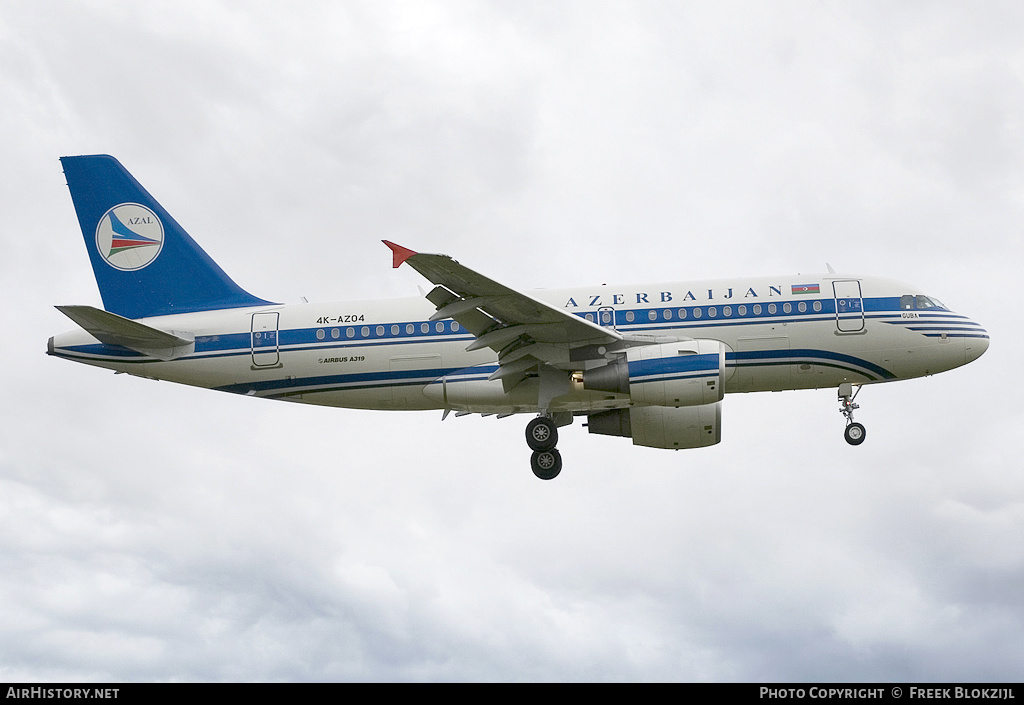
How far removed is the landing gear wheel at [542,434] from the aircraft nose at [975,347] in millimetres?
11290

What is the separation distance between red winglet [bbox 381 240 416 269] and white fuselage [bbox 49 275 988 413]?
5.78 metres

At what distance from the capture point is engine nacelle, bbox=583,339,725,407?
2916 centimetres

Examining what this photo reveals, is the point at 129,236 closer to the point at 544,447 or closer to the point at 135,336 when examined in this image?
the point at 135,336

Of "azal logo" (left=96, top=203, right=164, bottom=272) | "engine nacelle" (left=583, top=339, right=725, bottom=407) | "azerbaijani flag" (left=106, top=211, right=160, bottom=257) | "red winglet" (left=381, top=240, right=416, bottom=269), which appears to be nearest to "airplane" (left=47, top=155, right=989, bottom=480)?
"engine nacelle" (left=583, top=339, right=725, bottom=407)

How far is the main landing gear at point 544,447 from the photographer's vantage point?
3206 cm

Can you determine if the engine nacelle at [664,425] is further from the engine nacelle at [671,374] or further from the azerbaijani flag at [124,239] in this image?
the azerbaijani flag at [124,239]

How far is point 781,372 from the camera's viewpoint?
3089cm

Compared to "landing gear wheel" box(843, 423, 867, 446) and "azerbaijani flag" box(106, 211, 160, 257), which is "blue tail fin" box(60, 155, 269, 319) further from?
"landing gear wheel" box(843, 423, 867, 446)

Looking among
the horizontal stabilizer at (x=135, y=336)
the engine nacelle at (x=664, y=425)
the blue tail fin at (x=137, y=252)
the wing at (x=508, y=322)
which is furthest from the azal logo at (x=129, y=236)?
the engine nacelle at (x=664, y=425)

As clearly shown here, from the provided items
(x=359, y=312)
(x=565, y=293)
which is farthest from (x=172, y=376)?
(x=565, y=293)

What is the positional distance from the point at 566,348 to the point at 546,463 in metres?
3.85

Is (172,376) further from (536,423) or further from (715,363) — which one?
(715,363)

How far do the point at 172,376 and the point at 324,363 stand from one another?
177 inches
